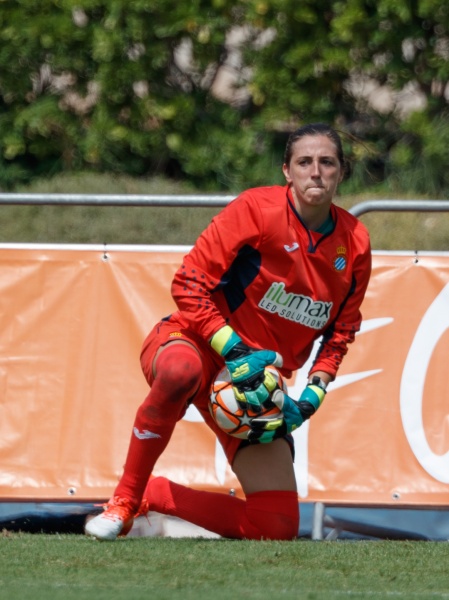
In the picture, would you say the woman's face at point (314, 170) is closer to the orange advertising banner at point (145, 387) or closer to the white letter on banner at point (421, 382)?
the orange advertising banner at point (145, 387)

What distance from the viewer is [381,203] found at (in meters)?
6.58

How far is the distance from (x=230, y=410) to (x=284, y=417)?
270mm

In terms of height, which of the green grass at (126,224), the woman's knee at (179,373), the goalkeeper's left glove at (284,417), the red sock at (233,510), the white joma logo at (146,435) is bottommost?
the red sock at (233,510)

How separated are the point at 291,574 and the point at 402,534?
2.11 m

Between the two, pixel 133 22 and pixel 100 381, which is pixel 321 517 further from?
pixel 133 22

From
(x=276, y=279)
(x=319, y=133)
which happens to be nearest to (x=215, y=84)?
(x=319, y=133)

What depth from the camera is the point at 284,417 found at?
5422 millimetres

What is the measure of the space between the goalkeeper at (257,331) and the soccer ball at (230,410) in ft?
0.13

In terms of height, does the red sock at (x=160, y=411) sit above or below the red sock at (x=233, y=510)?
above

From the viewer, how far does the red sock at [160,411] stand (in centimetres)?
524

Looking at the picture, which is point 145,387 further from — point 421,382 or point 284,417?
point 421,382

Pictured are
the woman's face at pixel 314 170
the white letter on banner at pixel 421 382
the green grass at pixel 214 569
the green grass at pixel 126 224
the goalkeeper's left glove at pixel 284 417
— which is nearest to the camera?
the green grass at pixel 214 569

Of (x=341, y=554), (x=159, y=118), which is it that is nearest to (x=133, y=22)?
(x=159, y=118)

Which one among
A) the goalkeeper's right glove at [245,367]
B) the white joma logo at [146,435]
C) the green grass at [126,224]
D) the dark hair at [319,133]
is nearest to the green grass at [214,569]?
the white joma logo at [146,435]
